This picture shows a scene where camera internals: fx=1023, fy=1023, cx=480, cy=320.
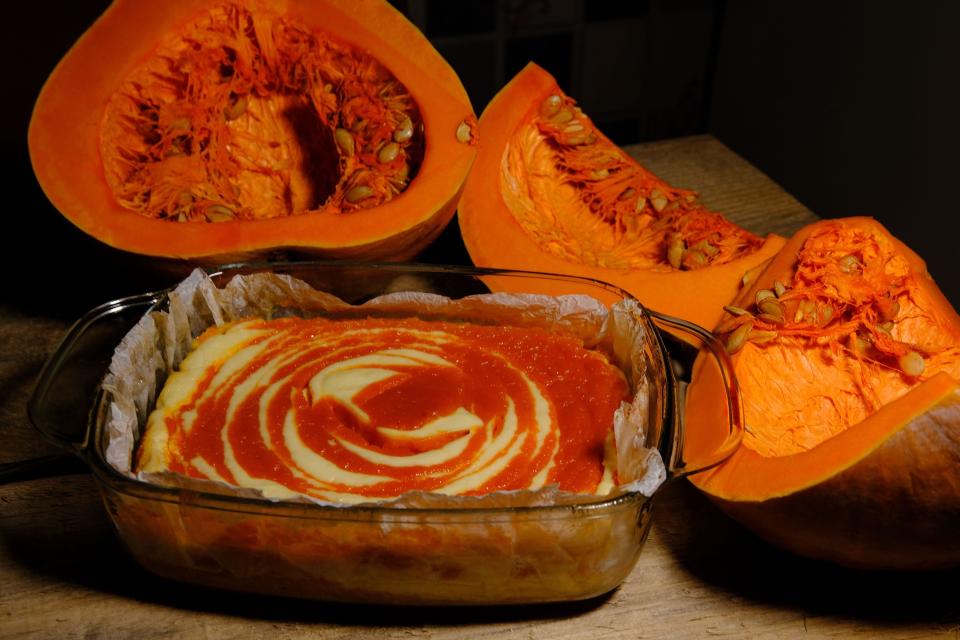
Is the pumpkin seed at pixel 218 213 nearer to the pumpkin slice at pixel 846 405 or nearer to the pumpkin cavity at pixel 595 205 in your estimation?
the pumpkin cavity at pixel 595 205

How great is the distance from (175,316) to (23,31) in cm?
105

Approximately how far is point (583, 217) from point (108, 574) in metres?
0.98

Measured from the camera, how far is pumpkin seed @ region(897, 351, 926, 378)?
135 centimetres

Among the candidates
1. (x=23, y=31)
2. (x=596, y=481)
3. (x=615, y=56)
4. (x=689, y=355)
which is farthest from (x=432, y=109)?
(x=615, y=56)

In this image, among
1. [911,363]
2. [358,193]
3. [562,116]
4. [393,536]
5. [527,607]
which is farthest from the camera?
[562,116]

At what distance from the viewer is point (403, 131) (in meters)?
1.65

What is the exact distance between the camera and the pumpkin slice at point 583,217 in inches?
61.5

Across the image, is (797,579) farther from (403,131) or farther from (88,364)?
(88,364)

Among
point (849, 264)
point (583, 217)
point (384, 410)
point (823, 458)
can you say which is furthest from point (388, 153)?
point (823, 458)

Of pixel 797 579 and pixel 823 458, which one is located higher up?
pixel 823 458

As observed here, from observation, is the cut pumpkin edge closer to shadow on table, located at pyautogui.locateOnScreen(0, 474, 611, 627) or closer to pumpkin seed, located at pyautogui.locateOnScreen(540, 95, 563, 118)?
shadow on table, located at pyautogui.locateOnScreen(0, 474, 611, 627)

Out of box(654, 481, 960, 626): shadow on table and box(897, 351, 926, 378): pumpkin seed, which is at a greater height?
box(897, 351, 926, 378): pumpkin seed

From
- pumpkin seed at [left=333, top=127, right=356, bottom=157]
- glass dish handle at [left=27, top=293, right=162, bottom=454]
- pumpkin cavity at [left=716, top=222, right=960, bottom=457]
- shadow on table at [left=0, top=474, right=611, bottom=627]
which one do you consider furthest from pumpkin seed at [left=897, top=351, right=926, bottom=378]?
glass dish handle at [left=27, top=293, right=162, bottom=454]

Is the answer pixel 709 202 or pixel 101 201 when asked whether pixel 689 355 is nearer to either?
pixel 709 202
